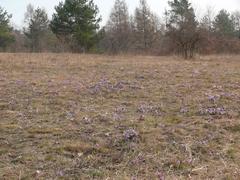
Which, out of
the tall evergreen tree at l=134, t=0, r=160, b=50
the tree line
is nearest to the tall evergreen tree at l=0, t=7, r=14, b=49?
the tree line

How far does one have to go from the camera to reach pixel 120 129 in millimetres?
7000

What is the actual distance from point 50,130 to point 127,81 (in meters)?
5.24

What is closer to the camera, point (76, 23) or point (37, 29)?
point (76, 23)

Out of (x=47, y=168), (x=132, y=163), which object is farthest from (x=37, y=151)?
(x=132, y=163)

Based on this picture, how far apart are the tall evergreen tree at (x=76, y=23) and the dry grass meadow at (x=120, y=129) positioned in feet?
83.1

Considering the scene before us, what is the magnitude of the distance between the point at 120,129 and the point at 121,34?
35.4 metres

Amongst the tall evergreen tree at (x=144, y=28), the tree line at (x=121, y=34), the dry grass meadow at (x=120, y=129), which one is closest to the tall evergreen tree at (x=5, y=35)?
the tree line at (x=121, y=34)

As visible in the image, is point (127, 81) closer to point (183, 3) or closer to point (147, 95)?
point (147, 95)

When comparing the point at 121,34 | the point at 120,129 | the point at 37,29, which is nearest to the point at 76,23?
the point at 121,34

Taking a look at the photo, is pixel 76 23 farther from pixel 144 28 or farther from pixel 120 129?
pixel 120 129

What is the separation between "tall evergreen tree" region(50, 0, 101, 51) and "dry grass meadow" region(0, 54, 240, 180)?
25324 millimetres

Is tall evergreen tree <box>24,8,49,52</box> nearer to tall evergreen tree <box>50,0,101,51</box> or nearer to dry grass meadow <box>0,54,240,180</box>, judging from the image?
tall evergreen tree <box>50,0,101,51</box>

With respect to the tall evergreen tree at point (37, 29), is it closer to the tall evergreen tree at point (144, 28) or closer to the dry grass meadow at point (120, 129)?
the tall evergreen tree at point (144, 28)

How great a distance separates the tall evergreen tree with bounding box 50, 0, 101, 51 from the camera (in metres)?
37.2
